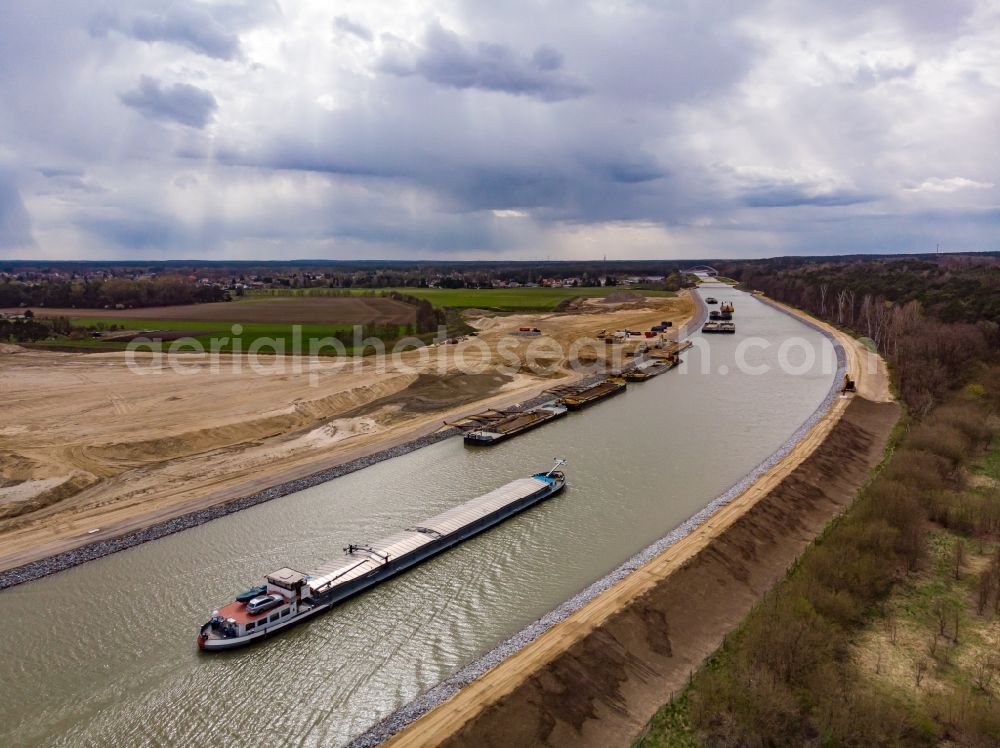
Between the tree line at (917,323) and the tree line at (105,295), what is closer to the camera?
the tree line at (917,323)

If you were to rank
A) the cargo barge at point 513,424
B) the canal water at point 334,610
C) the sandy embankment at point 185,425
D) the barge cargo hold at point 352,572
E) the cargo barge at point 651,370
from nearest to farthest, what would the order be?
the canal water at point 334,610 → the barge cargo hold at point 352,572 → the sandy embankment at point 185,425 → the cargo barge at point 513,424 → the cargo barge at point 651,370

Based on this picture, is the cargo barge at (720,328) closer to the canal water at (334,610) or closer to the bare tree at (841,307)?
the bare tree at (841,307)

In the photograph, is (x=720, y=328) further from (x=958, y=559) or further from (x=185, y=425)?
(x=185, y=425)

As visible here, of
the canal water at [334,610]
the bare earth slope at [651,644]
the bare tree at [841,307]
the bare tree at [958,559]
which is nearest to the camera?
the bare earth slope at [651,644]

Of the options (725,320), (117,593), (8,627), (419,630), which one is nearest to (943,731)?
(419,630)

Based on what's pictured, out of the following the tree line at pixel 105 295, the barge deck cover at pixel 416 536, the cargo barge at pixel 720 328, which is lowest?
the barge deck cover at pixel 416 536

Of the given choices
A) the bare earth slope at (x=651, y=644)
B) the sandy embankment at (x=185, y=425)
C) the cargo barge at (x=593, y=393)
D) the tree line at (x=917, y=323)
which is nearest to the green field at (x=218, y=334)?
the sandy embankment at (x=185, y=425)

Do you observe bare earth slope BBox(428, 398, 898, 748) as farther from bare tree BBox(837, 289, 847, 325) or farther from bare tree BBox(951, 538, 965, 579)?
bare tree BBox(837, 289, 847, 325)
